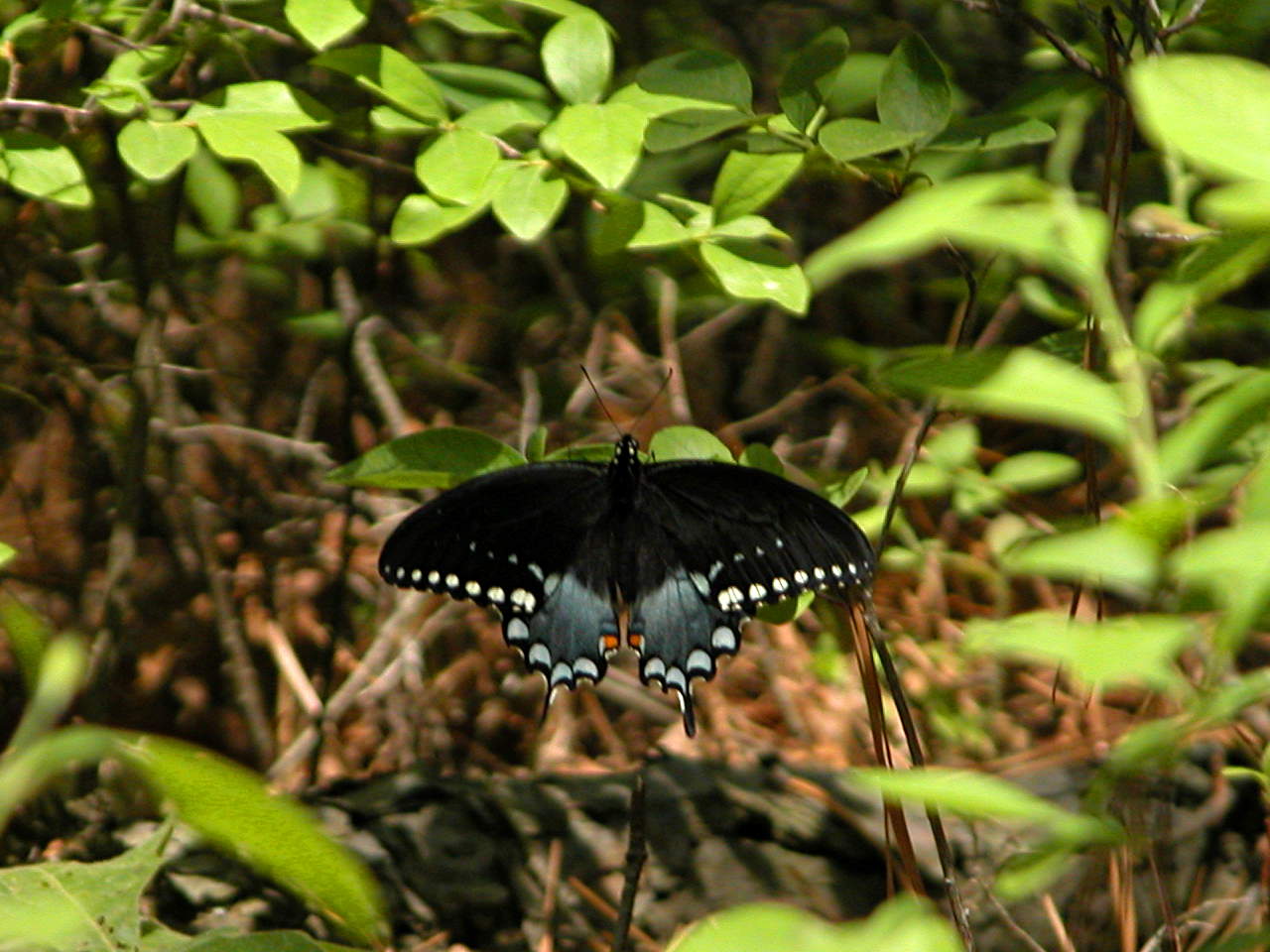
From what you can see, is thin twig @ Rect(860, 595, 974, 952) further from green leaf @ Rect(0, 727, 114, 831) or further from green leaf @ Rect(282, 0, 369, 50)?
green leaf @ Rect(282, 0, 369, 50)

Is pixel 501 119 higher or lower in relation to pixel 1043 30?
lower

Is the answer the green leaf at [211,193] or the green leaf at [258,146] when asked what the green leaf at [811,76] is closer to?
the green leaf at [258,146]

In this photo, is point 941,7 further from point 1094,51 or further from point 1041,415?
point 1041,415

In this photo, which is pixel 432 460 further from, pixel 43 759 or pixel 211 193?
pixel 211 193

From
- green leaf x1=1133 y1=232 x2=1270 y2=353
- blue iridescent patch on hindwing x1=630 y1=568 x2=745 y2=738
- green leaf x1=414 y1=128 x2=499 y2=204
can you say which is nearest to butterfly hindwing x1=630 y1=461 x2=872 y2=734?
blue iridescent patch on hindwing x1=630 y1=568 x2=745 y2=738

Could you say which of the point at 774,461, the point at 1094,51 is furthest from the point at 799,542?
the point at 1094,51

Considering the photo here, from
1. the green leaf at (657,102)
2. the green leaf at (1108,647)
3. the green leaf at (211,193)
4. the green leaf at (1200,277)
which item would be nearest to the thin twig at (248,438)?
the green leaf at (211,193)

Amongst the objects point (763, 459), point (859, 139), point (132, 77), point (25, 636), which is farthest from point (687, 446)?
point (132, 77)
